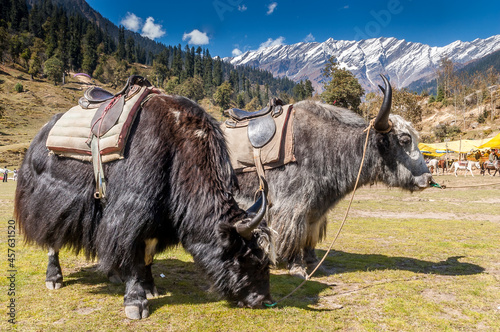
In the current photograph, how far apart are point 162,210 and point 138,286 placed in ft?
2.81

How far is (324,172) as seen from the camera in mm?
4848

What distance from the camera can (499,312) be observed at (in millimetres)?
3598

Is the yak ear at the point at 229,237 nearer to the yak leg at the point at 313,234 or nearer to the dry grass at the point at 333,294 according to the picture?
the dry grass at the point at 333,294

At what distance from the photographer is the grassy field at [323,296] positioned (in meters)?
3.22

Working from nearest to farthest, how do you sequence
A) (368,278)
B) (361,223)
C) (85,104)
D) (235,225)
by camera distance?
(235,225) < (85,104) < (368,278) < (361,223)

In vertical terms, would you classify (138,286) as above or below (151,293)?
above

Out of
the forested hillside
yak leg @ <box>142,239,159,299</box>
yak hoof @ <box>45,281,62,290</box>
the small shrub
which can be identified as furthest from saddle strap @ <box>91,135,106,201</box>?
the forested hillside

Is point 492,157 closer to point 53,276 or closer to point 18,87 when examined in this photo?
point 53,276

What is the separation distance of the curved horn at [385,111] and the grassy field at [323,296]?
7.22 feet

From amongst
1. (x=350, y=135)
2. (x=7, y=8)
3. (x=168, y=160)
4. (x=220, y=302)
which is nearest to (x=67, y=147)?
(x=168, y=160)

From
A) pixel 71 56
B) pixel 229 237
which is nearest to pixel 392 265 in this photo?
pixel 229 237

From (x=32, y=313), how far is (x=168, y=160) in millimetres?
2093

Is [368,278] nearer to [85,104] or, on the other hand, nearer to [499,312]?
[499,312]

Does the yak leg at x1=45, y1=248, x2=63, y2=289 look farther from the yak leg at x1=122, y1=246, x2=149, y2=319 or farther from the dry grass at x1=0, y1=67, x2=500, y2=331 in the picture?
the yak leg at x1=122, y1=246, x2=149, y2=319
